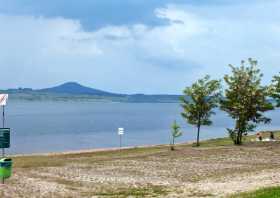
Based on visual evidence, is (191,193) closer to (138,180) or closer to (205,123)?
(138,180)

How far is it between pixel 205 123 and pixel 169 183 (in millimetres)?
28097

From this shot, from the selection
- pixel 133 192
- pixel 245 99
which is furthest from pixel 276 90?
pixel 133 192

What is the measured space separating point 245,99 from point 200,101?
4.92m

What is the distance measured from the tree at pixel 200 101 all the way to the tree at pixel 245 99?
1.73 meters

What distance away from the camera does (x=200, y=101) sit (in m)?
53.2

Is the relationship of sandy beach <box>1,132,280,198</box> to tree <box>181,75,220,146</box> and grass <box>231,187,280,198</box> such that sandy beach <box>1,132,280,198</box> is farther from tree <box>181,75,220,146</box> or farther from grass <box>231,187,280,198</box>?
tree <box>181,75,220,146</box>

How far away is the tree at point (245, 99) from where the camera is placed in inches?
1949

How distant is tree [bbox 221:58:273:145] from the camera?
162 ft

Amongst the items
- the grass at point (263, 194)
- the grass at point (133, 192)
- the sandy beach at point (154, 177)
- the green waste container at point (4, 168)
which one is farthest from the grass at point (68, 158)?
the grass at point (263, 194)

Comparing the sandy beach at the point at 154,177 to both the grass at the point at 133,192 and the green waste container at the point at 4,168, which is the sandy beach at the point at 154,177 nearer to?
the grass at the point at 133,192

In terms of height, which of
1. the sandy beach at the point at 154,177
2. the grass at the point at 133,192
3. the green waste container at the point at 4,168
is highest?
the green waste container at the point at 4,168

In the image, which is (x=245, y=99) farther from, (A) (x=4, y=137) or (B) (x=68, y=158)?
(A) (x=4, y=137)

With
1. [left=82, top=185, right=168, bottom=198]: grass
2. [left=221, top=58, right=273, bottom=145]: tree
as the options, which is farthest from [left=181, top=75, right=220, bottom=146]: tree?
[left=82, top=185, right=168, bottom=198]: grass

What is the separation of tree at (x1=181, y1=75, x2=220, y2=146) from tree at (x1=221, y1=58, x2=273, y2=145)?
173 cm
